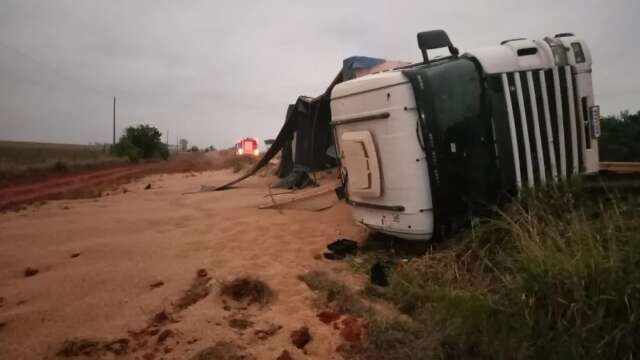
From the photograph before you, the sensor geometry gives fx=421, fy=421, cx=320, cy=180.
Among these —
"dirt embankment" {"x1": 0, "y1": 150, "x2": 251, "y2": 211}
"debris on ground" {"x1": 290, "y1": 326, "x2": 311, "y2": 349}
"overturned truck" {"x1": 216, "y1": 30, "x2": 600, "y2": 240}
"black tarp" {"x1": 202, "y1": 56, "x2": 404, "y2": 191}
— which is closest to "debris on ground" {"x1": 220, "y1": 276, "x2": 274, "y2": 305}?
"debris on ground" {"x1": 290, "y1": 326, "x2": 311, "y2": 349}

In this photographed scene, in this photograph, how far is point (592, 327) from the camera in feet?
6.17

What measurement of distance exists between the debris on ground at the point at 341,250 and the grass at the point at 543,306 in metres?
1.21

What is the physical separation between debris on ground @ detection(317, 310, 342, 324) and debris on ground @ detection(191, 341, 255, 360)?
1.94 feet

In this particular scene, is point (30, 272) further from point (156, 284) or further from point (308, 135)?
point (308, 135)

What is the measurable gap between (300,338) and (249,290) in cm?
96

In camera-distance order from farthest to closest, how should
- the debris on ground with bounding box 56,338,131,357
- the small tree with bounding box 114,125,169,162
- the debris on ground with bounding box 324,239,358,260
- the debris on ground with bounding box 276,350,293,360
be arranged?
the small tree with bounding box 114,125,169,162 → the debris on ground with bounding box 324,239,358,260 → the debris on ground with bounding box 56,338,131,357 → the debris on ground with bounding box 276,350,293,360

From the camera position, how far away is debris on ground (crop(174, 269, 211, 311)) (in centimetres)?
306

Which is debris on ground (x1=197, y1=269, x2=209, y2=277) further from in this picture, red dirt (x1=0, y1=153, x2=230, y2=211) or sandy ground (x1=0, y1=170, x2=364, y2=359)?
red dirt (x1=0, y1=153, x2=230, y2=211)

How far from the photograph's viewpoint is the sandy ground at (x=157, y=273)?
2.52 meters

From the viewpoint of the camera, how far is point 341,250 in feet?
13.2

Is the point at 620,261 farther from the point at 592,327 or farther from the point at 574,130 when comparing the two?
the point at 574,130

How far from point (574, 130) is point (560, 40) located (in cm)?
81

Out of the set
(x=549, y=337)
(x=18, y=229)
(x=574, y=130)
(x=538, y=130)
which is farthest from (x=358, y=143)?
(x=18, y=229)

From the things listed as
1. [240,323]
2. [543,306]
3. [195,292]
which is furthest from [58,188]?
[543,306]
